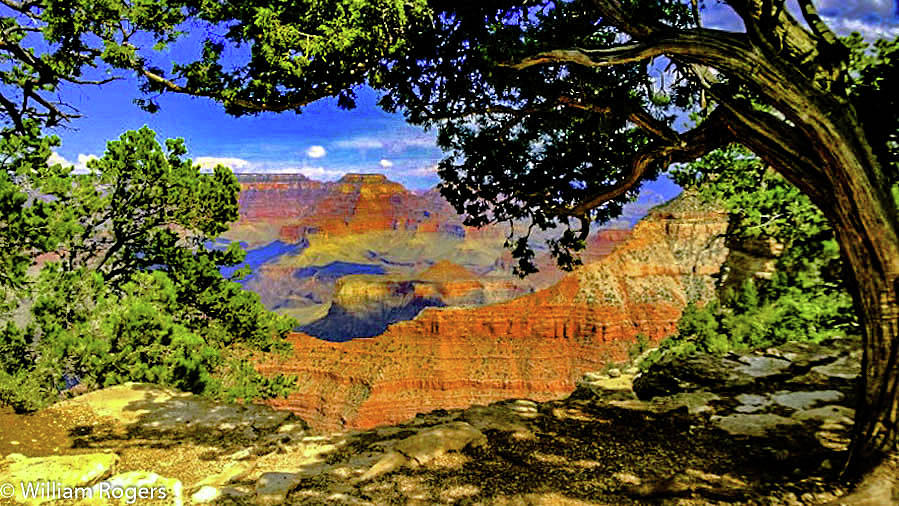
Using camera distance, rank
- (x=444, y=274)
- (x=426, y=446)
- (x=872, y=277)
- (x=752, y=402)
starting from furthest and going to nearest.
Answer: (x=444, y=274) < (x=752, y=402) < (x=426, y=446) < (x=872, y=277)

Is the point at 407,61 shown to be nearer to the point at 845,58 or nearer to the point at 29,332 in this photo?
the point at 845,58

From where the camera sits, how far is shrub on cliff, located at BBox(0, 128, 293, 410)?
10203 mm

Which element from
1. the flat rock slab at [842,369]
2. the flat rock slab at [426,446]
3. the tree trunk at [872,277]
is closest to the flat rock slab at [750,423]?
the tree trunk at [872,277]

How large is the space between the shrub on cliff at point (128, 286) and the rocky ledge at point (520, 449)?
276 cm

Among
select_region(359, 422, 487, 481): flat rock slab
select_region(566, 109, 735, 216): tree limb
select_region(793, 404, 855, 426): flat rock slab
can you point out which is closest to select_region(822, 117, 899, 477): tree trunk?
select_region(566, 109, 735, 216): tree limb

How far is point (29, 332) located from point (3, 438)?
5565mm

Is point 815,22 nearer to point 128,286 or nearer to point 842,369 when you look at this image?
point 842,369

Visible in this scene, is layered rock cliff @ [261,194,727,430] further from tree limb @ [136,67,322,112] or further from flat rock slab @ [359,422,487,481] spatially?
tree limb @ [136,67,322,112]

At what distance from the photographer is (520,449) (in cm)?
512

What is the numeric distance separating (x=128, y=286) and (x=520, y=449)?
34.8 feet

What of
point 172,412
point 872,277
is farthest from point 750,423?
point 172,412

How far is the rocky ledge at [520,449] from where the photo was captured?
4.11 meters

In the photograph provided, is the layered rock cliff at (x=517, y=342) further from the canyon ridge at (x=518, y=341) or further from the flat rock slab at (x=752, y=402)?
the flat rock slab at (x=752, y=402)

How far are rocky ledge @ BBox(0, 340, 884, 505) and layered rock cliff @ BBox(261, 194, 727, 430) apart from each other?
54.6m
